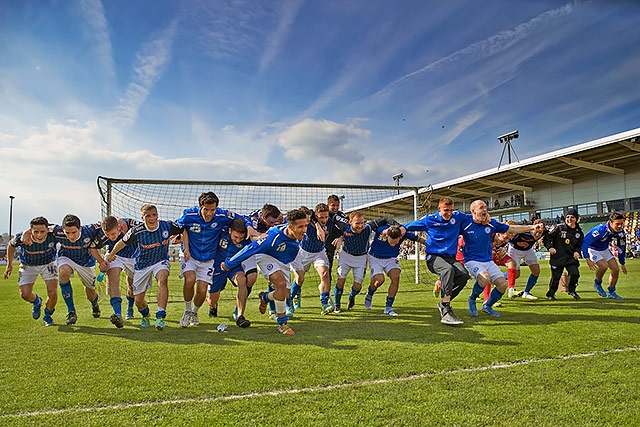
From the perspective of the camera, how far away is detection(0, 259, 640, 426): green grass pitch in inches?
115

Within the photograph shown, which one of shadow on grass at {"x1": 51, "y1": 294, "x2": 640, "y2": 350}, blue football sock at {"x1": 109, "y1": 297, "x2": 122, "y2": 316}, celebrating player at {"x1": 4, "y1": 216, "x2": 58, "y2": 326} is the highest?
celebrating player at {"x1": 4, "y1": 216, "x2": 58, "y2": 326}

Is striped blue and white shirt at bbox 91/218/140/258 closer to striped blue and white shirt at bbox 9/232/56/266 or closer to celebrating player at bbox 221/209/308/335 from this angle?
striped blue and white shirt at bbox 9/232/56/266

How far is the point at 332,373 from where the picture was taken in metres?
3.80

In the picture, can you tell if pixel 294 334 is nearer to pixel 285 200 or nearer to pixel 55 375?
pixel 55 375

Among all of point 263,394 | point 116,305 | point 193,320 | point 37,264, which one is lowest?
point 263,394

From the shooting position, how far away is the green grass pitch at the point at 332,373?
9.61 ft

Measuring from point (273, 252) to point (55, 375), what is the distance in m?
2.92

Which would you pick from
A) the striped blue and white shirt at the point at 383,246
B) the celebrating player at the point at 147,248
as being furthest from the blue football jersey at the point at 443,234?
the celebrating player at the point at 147,248

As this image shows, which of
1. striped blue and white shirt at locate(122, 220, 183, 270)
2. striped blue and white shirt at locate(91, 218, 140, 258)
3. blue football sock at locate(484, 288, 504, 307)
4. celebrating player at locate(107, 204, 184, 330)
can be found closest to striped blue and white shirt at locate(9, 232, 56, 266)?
striped blue and white shirt at locate(91, 218, 140, 258)

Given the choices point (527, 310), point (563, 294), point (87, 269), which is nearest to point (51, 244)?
point (87, 269)

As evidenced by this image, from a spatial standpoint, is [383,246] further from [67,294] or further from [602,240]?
[67,294]

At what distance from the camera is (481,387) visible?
3.38 meters

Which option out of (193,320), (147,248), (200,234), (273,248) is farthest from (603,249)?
(147,248)

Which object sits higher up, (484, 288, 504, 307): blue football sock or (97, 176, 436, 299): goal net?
(97, 176, 436, 299): goal net
